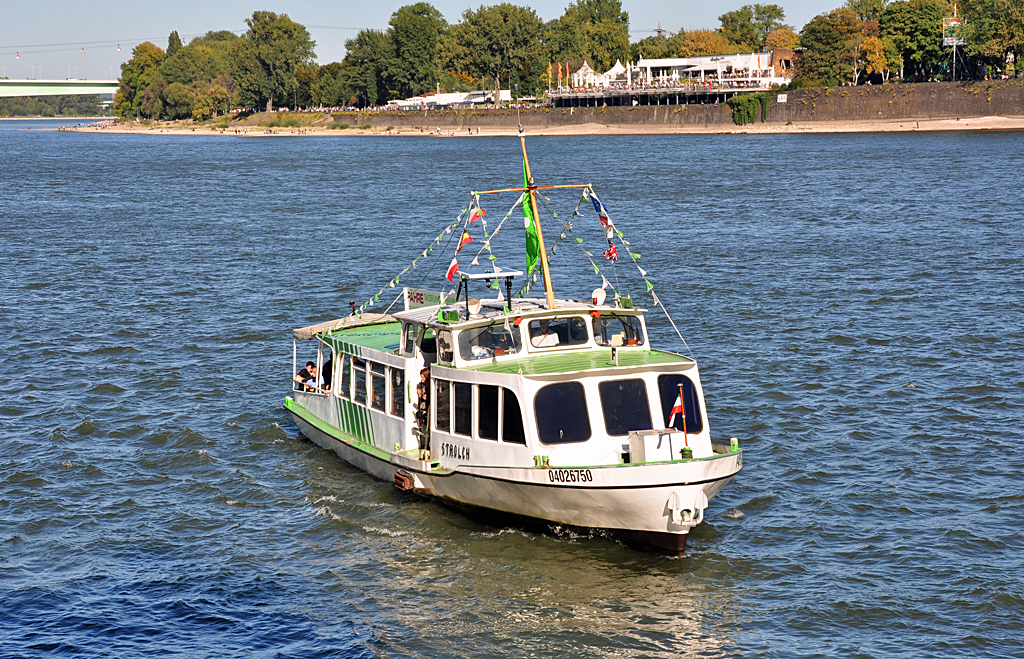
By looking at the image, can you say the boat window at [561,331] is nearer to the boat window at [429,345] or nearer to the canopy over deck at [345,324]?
the boat window at [429,345]

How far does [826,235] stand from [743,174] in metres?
37.0

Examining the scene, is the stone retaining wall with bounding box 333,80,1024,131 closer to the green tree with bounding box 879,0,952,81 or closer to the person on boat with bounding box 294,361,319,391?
the green tree with bounding box 879,0,952,81

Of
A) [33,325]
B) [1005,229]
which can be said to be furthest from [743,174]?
[33,325]

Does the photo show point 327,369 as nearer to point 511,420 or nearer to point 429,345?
point 429,345

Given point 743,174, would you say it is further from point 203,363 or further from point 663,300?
point 203,363

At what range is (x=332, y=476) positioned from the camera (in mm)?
24359

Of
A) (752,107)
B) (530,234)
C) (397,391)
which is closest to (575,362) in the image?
(530,234)

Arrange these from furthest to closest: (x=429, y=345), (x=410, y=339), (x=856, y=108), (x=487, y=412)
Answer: (x=856, y=108), (x=410, y=339), (x=429, y=345), (x=487, y=412)

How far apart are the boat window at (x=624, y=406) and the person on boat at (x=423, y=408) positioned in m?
4.23

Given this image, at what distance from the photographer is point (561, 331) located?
21.1 metres

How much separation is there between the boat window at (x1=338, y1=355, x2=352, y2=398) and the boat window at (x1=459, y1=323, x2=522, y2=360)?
4.46 meters

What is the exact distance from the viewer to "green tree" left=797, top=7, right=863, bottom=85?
543ft

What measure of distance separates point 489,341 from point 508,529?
366 cm

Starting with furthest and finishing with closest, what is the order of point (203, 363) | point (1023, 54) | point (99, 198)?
point (1023, 54)
point (99, 198)
point (203, 363)
